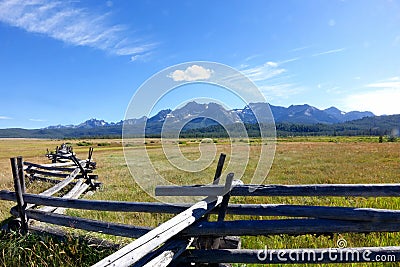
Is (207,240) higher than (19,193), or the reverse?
(19,193)

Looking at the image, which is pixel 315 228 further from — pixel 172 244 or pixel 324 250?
pixel 172 244

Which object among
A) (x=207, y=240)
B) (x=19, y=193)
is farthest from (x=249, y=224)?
(x=19, y=193)

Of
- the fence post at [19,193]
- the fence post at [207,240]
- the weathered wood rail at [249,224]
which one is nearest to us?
the weathered wood rail at [249,224]

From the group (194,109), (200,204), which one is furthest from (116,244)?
(194,109)

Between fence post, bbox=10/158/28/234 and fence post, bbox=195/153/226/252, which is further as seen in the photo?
fence post, bbox=10/158/28/234

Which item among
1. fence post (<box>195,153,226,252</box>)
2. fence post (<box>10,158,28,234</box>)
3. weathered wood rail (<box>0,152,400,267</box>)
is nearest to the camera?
weathered wood rail (<box>0,152,400,267</box>)

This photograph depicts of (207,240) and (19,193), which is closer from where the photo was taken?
(207,240)

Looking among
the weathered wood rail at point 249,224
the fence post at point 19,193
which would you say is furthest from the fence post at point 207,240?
the fence post at point 19,193

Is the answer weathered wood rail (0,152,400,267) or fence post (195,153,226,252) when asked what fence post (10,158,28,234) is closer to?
weathered wood rail (0,152,400,267)

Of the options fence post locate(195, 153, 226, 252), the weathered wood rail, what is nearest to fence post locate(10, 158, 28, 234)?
the weathered wood rail

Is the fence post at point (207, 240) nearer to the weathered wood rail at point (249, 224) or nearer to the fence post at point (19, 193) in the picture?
the weathered wood rail at point (249, 224)

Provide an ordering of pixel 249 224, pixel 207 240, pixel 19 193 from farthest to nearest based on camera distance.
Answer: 1. pixel 19 193
2. pixel 207 240
3. pixel 249 224

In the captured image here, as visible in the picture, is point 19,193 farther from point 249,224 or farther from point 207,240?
point 249,224

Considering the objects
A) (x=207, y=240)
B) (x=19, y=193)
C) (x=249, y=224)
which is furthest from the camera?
(x=19, y=193)
